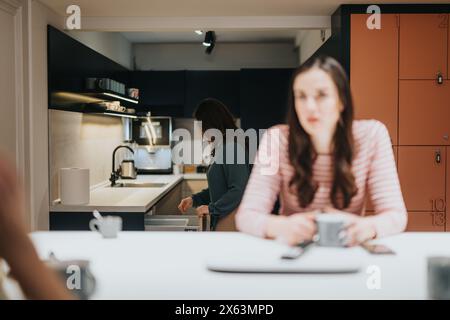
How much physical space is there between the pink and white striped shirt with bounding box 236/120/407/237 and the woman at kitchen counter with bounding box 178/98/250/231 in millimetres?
159

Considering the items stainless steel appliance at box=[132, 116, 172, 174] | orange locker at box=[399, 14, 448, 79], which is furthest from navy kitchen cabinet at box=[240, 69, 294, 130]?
stainless steel appliance at box=[132, 116, 172, 174]

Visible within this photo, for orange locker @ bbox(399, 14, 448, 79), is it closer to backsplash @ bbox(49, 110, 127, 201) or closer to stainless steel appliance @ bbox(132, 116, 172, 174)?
backsplash @ bbox(49, 110, 127, 201)

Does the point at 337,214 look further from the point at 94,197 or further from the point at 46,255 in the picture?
the point at 94,197

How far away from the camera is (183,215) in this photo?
1.59 meters

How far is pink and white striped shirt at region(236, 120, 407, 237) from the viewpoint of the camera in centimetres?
115

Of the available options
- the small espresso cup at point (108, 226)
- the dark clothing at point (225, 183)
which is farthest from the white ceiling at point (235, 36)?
the small espresso cup at point (108, 226)

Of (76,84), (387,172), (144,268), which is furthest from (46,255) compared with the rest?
(76,84)

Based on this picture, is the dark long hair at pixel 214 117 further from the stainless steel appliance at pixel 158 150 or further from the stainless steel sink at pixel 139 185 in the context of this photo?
the stainless steel appliance at pixel 158 150

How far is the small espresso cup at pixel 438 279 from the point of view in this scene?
110 cm

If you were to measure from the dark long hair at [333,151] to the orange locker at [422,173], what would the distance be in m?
0.73

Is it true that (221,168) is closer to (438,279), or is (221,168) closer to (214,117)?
(214,117)

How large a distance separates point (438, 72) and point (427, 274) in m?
0.97

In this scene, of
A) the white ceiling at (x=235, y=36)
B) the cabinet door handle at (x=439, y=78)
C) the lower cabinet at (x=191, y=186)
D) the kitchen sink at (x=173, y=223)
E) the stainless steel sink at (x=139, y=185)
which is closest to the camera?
the kitchen sink at (x=173, y=223)

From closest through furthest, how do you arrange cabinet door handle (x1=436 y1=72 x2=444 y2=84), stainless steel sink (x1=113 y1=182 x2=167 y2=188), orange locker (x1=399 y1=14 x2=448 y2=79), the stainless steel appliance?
1. orange locker (x1=399 y1=14 x2=448 y2=79)
2. cabinet door handle (x1=436 y1=72 x2=444 y2=84)
3. stainless steel sink (x1=113 y1=182 x2=167 y2=188)
4. the stainless steel appliance
